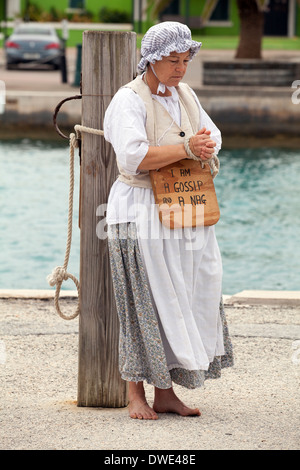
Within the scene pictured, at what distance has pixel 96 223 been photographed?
3.95 m

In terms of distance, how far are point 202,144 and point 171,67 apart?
1.15 feet

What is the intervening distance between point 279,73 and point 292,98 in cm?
175

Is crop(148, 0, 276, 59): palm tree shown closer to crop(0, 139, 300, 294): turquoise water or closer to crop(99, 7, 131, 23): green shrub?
crop(0, 139, 300, 294): turquoise water

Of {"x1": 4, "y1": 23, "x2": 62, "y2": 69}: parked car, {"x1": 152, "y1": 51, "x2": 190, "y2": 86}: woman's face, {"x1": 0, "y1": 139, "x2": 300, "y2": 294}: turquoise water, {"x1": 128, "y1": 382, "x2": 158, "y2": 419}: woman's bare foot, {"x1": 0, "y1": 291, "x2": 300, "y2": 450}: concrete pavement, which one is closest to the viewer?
{"x1": 0, "y1": 291, "x2": 300, "y2": 450}: concrete pavement

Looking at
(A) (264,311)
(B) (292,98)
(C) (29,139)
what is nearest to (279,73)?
(B) (292,98)

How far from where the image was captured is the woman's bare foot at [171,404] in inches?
154

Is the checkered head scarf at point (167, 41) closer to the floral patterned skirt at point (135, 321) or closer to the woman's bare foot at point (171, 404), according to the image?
A: the floral patterned skirt at point (135, 321)

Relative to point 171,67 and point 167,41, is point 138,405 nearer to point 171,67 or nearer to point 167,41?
point 171,67

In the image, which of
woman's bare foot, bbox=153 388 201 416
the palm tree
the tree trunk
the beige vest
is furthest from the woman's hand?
the tree trunk

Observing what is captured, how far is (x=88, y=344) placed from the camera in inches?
160

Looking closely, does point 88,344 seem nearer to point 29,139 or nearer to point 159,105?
point 159,105

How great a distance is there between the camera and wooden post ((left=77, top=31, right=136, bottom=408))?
387 cm

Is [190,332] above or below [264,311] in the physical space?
above

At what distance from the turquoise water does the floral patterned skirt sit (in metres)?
5.01
